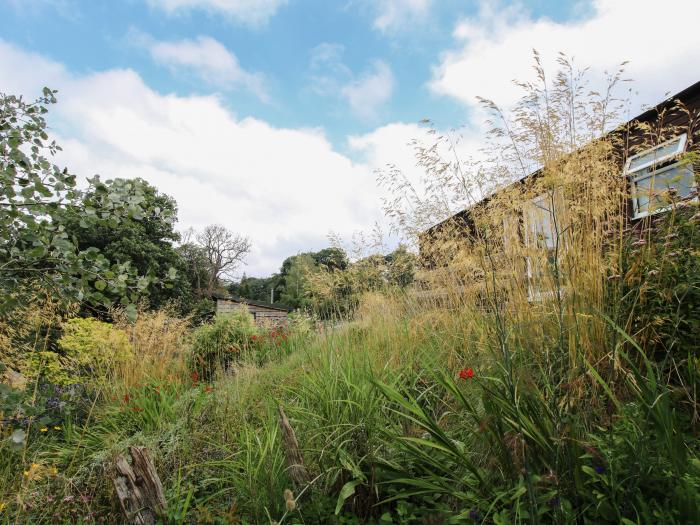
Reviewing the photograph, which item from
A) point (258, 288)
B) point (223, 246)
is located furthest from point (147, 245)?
point (258, 288)

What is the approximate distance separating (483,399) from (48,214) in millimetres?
1944

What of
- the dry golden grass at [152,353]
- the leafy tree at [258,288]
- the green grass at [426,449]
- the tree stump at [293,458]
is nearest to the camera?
the green grass at [426,449]

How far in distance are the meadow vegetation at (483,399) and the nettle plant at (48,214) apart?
1.07ft

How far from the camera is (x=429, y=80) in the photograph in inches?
117

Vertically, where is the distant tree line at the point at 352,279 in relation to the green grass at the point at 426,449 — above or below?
above

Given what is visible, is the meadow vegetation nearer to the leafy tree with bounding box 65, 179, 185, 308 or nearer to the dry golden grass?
the dry golden grass

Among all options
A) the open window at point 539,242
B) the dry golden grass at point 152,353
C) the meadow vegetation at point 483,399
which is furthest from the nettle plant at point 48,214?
the dry golden grass at point 152,353

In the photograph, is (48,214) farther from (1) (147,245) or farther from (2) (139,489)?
(1) (147,245)

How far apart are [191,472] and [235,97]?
3287 millimetres

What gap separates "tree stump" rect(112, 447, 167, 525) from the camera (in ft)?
5.53

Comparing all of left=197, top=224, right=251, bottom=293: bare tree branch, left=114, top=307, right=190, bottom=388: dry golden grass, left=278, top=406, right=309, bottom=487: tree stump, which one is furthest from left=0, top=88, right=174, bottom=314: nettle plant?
left=197, top=224, right=251, bottom=293: bare tree branch

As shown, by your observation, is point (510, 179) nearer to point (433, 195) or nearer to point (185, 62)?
point (433, 195)

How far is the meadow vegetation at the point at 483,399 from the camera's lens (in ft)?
4.22

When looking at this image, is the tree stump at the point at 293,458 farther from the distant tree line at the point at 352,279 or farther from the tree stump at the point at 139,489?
the distant tree line at the point at 352,279
